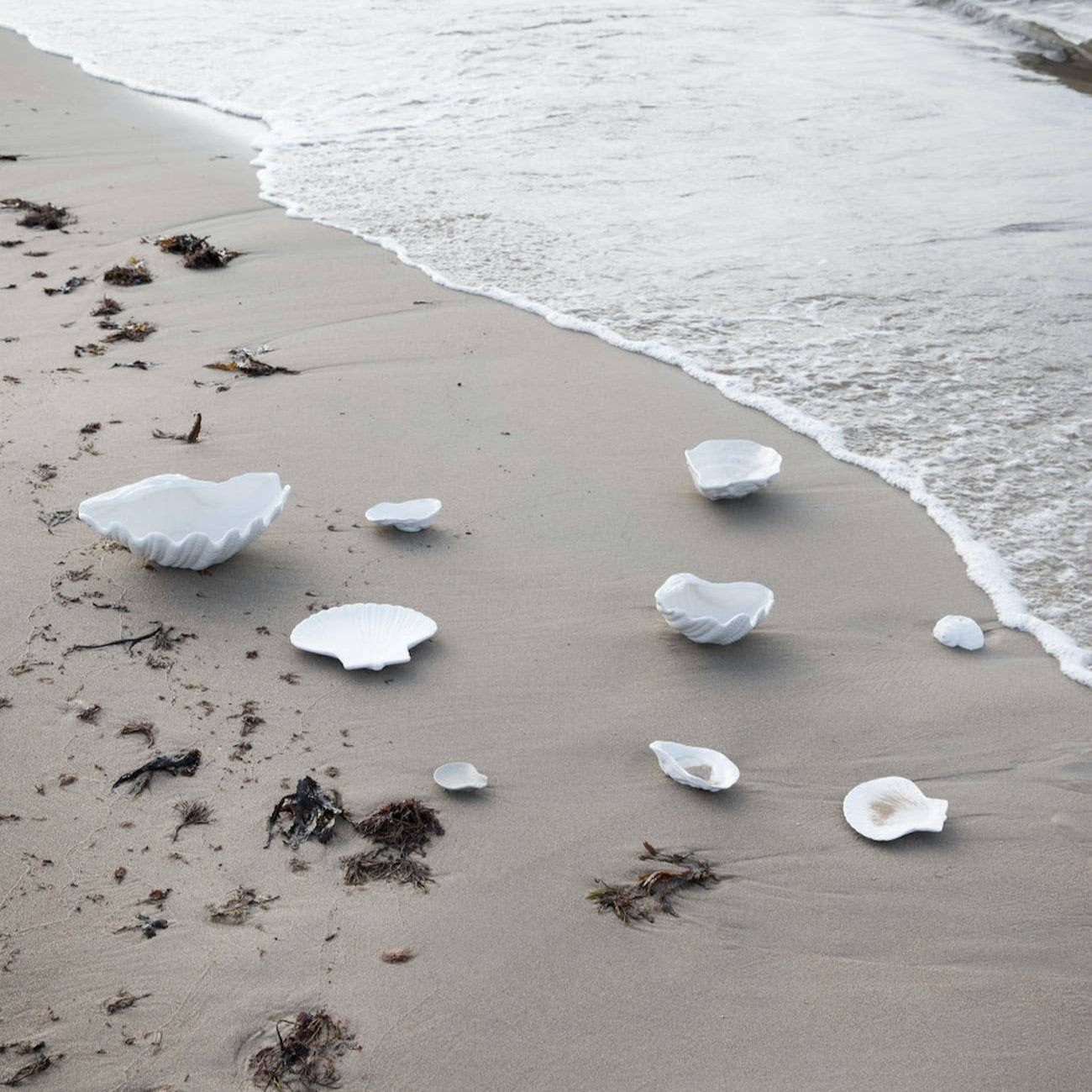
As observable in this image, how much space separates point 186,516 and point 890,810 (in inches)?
74.2

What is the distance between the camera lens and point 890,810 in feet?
7.68

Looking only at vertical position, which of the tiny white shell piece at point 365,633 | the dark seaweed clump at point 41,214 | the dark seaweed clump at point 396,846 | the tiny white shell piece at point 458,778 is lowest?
the dark seaweed clump at point 396,846

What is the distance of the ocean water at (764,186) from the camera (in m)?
4.10

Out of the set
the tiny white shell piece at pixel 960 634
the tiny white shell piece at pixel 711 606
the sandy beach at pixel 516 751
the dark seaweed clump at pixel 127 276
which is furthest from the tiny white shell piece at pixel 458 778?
the dark seaweed clump at pixel 127 276

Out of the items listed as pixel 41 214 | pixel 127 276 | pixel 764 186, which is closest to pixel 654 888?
pixel 127 276

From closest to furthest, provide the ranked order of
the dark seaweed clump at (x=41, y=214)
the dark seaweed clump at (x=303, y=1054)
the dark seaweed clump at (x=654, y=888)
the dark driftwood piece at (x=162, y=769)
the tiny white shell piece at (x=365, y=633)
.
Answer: the dark seaweed clump at (x=303, y=1054) → the dark seaweed clump at (x=654, y=888) → the dark driftwood piece at (x=162, y=769) → the tiny white shell piece at (x=365, y=633) → the dark seaweed clump at (x=41, y=214)

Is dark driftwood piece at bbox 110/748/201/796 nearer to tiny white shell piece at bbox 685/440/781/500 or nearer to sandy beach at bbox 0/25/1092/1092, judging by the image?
sandy beach at bbox 0/25/1092/1092

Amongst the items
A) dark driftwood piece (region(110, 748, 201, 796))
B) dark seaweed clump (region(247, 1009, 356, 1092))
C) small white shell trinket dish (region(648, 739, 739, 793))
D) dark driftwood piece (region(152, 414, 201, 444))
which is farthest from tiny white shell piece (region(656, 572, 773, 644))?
dark driftwood piece (region(152, 414, 201, 444))

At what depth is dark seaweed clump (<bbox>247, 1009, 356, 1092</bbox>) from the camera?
169 cm

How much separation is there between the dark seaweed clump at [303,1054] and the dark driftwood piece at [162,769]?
0.65 m

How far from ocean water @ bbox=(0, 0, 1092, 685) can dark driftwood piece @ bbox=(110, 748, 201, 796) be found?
215cm

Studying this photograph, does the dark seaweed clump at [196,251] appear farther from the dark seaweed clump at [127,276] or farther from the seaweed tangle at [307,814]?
the seaweed tangle at [307,814]

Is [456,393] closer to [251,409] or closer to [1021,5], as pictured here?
[251,409]

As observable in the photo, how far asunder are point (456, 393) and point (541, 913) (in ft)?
7.92
